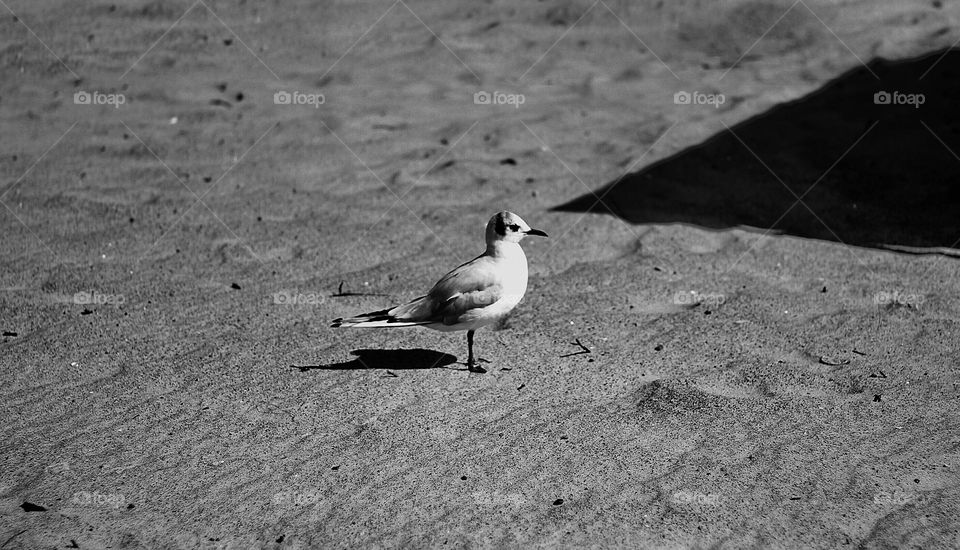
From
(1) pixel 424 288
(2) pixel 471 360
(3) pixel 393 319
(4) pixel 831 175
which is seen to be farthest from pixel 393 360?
(4) pixel 831 175

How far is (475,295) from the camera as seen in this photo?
17.6 ft

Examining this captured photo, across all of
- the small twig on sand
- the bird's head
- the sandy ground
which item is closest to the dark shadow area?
the sandy ground

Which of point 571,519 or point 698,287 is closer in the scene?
point 571,519

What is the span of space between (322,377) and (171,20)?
268 inches

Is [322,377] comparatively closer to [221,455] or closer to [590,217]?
[221,455]

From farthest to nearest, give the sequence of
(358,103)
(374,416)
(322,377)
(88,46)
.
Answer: (88,46), (358,103), (322,377), (374,416)

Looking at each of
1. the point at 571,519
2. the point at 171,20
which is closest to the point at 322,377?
the point at 571,519

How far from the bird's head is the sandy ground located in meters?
0.70

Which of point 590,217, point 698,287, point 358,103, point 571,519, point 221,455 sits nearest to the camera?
point 571,519

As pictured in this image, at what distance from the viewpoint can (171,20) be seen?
1088cm

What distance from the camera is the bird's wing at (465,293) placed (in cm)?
536

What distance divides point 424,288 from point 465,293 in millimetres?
1244

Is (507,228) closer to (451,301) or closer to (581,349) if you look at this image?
(451,301)

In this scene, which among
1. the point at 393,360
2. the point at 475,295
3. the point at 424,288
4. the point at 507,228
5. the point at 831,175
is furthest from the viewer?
the point at 831,175
